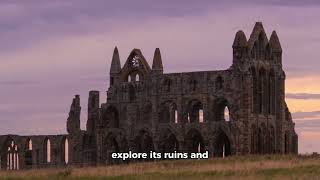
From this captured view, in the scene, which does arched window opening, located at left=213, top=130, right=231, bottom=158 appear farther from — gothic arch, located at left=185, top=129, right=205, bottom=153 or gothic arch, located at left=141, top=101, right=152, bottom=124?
gothic arch, located at left=141, top=101, right=152, bottom=124

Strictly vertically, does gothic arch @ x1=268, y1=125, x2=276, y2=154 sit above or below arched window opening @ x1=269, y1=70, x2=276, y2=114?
below

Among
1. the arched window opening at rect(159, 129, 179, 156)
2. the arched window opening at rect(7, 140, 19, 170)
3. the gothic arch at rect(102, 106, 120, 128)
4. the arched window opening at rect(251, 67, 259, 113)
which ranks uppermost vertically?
the arched window opening at rect(251, 67, 259, 113)

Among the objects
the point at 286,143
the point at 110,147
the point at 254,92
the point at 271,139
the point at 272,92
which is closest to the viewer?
the point at 254,92

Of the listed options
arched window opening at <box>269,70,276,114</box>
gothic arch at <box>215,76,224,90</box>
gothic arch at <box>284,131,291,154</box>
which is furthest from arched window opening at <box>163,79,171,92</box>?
gothic arch at <box>284,131,291,154</box>

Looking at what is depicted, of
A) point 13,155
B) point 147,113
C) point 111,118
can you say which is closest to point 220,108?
point 147,113

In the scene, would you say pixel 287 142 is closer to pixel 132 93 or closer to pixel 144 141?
pixel 144 141

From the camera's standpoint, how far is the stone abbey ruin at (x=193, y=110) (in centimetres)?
6981

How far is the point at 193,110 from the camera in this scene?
7338 cm

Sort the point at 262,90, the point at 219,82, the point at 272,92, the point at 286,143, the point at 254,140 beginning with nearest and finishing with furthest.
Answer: the point at 219,82, the point at 254,140, the point at 262,90, the point at 272,92, the point at 286,143

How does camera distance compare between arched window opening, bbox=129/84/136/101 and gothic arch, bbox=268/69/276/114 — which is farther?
arched window opening, bbox=129/84/136/101

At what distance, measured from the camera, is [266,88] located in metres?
73.3

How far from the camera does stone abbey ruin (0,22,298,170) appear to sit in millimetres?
69812

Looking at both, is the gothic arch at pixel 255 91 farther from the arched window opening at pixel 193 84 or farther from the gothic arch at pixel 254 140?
the arched window opening at pixel 193 84

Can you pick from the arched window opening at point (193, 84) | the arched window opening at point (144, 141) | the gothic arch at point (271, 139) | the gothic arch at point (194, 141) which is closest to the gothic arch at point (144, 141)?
the arched window opening at point (144, 141)
